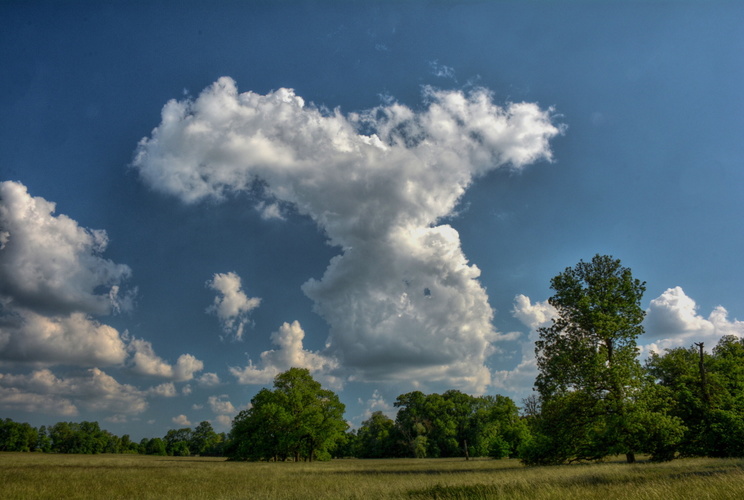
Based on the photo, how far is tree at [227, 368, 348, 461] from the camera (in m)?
64.2

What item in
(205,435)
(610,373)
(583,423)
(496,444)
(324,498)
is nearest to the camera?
(324,498)

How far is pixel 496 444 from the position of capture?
60781mm

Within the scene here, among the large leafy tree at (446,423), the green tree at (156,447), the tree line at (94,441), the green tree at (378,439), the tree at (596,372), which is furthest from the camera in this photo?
the green tree at (156,447)

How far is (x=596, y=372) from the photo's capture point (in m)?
25.4

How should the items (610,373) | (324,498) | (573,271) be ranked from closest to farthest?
1. (324,498)
2. (610,373)
3. (573,271)

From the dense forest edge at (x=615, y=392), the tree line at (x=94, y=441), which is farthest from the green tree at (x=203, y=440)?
the dense forest edge at (x=615, y=392)

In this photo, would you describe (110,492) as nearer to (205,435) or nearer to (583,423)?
(583,423)

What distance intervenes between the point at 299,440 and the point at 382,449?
46.2 metres

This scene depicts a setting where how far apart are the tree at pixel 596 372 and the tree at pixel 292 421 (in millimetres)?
43858

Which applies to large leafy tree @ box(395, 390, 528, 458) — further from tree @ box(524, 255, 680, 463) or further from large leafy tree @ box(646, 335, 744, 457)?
tree @ box(524, 255, 680, 463)

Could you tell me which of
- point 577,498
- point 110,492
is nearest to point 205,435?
point 110,492

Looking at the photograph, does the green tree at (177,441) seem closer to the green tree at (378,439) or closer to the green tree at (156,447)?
the green tree at (156,447)

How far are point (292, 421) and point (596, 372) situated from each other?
167 feet

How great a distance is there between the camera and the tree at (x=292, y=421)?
64250 millimetres
